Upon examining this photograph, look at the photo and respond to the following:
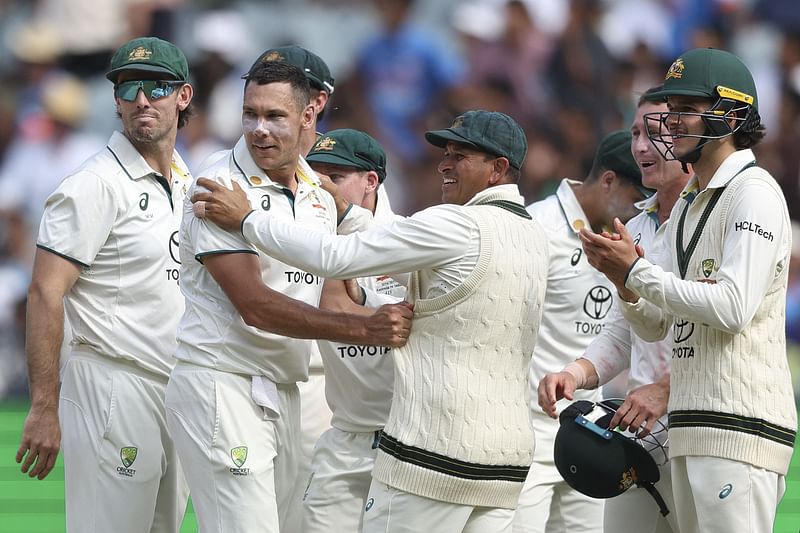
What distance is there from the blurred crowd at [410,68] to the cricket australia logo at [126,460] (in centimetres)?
623

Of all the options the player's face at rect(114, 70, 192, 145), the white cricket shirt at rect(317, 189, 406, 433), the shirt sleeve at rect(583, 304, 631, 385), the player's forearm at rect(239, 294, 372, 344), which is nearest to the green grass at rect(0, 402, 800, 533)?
the white cricket shirt at rect(317, 189, 406, 433)

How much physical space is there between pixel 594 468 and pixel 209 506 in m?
1.24

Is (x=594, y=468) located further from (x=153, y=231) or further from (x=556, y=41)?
(x=556, y=41)

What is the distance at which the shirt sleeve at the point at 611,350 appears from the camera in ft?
15.3

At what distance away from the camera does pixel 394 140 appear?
10992 mm

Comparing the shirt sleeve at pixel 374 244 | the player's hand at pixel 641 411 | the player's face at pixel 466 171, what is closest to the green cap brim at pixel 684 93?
the player's face at pixel 466 171

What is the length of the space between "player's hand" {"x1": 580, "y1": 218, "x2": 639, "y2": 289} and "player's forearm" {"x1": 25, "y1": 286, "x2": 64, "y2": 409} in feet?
6.00

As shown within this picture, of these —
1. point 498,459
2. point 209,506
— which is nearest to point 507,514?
point 498,459

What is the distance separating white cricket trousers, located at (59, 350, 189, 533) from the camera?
4543 mm

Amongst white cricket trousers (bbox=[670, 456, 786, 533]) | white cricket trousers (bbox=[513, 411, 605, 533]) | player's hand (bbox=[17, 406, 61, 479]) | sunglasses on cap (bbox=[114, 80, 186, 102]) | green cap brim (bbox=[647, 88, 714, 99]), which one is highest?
green cap brim (bbox=[647, 88, 714, 99])

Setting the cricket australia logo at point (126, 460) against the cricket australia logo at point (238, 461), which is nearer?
the cricket australia logo at point (238, 461)

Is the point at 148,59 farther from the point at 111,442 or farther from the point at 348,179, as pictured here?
the point at 111,442

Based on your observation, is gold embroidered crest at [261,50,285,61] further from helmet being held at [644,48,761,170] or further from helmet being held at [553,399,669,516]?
helmet being held at [553,399,669,516]

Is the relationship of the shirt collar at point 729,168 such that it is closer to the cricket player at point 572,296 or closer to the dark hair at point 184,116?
the cricket player at point 572,296
